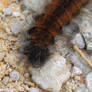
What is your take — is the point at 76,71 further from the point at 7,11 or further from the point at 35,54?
the point at 7,11

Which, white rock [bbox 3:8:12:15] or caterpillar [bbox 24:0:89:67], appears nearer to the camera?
caterpillar [bbox 24:0:89:67]

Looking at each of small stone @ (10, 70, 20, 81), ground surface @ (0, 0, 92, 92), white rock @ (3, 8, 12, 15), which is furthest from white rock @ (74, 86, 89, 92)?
white rock @ (3, 8, 12, 15)

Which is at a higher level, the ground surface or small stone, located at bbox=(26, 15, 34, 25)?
small stone, located at bbox=(26, 15, 34, 25)

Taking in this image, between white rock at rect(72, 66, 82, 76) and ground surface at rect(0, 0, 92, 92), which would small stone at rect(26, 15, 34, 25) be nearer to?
ground surface at rect(0, 0, 92, 92)

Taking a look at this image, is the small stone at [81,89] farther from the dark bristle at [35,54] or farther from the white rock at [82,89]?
the dark bristle at [35,54]

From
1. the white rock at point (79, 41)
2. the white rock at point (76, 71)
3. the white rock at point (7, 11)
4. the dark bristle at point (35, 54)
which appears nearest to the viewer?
the dark bristle at point (35, 54)

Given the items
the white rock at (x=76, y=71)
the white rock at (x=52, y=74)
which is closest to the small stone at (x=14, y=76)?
the white rock at (x=52, y=74)

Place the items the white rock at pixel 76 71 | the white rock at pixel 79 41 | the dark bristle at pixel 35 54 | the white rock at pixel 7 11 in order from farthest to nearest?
1. the white rock at pixel 7 11
2. the white rock at pixel 79 41
3. the white rock at pixel 76 71
4. the dark bristle at pixel 35 54

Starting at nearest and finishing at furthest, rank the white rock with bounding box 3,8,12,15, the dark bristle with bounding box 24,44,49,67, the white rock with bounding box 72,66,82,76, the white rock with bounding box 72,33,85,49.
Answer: the dark bristle with bounding box 24,44,49,67
the white rock with bounding box 72,66,82,76
the white rock with bounding box 72,33,85,49
the white rock with bounding box 3,8,12,15
